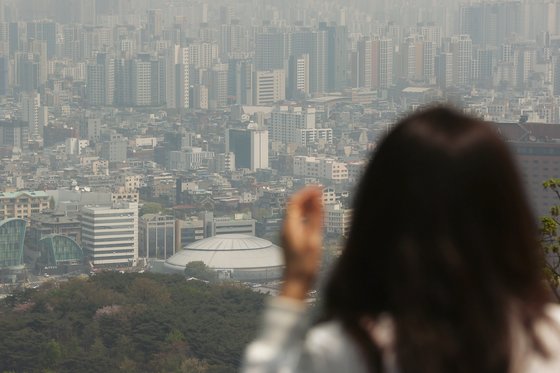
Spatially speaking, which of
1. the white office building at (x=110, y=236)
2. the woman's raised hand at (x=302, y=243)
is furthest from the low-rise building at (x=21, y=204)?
the woman's raised hand at (x=302, y=243)

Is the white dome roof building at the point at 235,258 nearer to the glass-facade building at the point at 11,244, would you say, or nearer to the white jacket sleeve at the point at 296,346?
the glass-facade building at the point at 11,244

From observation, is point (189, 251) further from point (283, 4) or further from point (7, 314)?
point (283, 4)

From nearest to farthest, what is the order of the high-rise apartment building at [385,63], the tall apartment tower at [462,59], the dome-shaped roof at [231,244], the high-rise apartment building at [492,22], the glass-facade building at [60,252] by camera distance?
the dome-shaped roof at [231,244], the glass-facade building at [60,252], the tall apartment tower at [462,59], the high-rise apartment building at [385,63], the high-rise apartment building at [492,22]

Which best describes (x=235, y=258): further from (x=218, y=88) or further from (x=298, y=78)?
(x=298, y=78)

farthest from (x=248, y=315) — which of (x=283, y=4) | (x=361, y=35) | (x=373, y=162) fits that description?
(x=283, y=4)

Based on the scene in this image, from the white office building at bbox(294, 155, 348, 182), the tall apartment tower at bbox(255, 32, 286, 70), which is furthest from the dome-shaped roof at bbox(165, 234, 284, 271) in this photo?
the tall apartment tower at bbox(255, 32, 286, 70)

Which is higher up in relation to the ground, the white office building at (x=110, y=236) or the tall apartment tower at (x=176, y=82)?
the tall apartment tower at (x=176, y=82)
